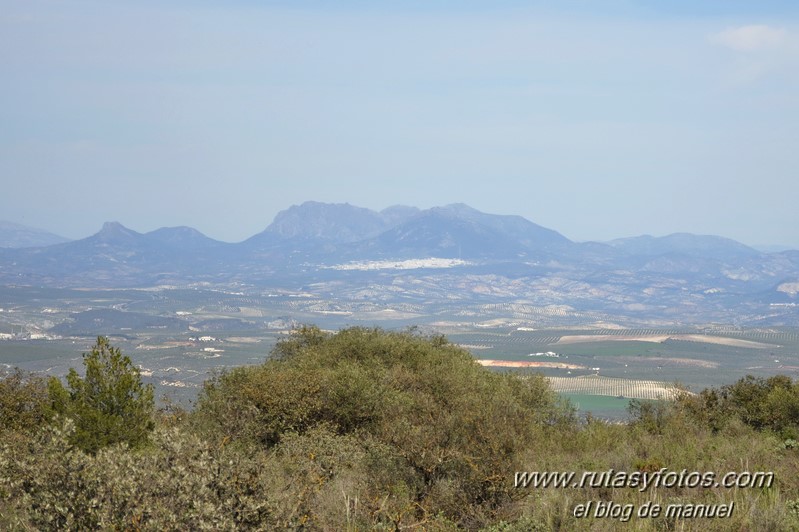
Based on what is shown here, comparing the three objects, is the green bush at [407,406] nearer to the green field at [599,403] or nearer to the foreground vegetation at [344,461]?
the foreground vegetation at [344,461]

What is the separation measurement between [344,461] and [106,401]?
9.93m

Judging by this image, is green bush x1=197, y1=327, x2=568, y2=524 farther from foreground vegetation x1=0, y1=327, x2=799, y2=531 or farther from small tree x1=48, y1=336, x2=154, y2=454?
small tree x1=48, y1=336, x2=154, y2=454

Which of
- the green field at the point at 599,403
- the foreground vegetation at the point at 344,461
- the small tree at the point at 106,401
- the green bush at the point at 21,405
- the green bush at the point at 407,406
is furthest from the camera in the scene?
the green field at the point at 599,403

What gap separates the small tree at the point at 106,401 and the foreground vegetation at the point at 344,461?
4 cm

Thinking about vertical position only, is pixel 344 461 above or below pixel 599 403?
above

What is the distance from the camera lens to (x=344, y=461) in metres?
18.4

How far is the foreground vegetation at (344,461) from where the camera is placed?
940 cm

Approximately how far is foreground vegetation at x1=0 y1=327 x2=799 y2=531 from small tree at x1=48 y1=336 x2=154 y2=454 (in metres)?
0.04

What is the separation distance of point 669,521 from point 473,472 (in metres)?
3.46

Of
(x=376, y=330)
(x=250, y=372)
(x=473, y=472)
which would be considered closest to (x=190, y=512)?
(x=473, y=472)

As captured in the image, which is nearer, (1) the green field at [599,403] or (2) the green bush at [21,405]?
(2) the green bush at [21,405]

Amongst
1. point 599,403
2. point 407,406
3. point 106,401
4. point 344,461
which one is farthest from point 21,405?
point 599,403

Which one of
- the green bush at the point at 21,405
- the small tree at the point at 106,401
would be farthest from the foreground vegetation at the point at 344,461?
the green bush at the point at 21,405

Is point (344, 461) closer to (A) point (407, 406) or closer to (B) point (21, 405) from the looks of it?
(A) point (407, 406)
